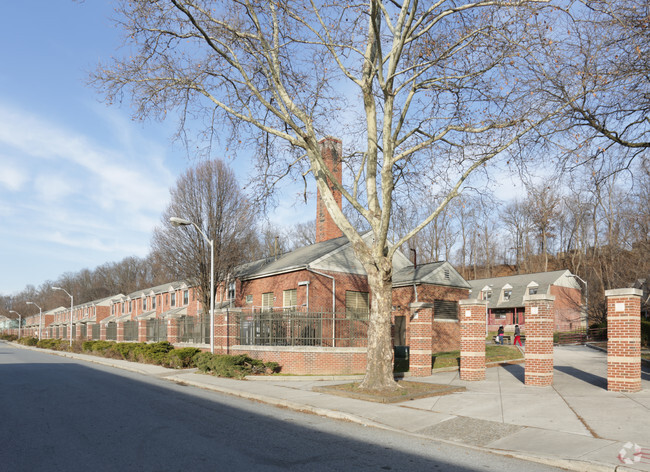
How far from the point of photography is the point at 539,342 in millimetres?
14047

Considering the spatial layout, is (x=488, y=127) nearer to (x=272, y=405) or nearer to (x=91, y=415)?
(x=272, y=405)

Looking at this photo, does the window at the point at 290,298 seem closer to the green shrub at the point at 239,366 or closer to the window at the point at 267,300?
the window at the point at 267,300

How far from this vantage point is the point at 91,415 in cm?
1102

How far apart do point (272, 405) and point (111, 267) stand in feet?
398

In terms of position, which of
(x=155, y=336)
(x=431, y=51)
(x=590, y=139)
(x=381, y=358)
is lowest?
(x=155, y=336)

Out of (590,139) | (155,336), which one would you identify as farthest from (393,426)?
(155,336)

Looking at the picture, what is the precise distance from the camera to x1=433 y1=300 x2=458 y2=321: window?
28.1m

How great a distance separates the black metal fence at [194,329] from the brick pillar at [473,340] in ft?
48.2

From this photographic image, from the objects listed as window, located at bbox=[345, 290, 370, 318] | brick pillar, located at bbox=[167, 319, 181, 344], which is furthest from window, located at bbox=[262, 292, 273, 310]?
brick pillar, located at bbox=[167, 319, 181, 344]

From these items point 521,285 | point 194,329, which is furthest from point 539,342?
point 521,285

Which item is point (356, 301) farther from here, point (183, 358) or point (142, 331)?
point (142, 331)

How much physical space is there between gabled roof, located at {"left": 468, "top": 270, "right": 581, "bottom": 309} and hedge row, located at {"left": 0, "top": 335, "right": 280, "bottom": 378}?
122 ft

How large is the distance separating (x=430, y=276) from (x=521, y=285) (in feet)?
104

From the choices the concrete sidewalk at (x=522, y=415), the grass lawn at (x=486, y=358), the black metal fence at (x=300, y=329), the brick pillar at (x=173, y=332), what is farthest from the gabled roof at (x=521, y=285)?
the concrete sidewalk at (x=522, y=415)
